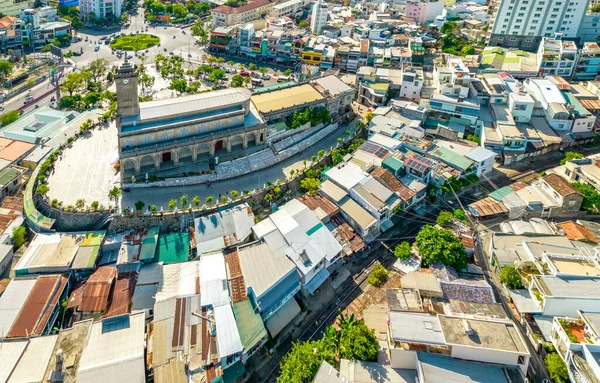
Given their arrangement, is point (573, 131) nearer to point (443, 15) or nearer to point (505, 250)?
point (505, 250)

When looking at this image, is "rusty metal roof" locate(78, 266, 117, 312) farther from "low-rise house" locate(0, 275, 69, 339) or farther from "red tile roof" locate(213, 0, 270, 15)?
"red tile roof" locate(213, 0, 270, 15)

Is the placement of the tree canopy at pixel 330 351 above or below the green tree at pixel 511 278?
below

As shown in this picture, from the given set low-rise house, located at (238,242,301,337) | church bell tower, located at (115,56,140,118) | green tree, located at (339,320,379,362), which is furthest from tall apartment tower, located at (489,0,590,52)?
green tree, located at (339,320,379,362)

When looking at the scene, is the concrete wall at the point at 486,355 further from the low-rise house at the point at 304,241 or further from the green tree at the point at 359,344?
the low-rise house at the point at 304,241

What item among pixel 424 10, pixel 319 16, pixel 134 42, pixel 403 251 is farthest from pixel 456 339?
pixel 424 10

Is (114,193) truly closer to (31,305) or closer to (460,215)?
(31,305)

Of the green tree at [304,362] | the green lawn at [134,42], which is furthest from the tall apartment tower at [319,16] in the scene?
the green tree at [304,362]
